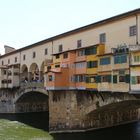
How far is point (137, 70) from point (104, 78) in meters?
5.47

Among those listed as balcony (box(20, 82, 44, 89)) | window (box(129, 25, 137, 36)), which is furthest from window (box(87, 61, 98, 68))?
balcony (box(20, 82, 44, 89))

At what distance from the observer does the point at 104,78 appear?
113 feet

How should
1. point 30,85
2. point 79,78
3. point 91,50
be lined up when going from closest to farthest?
point 91,50 < point 79,78 < point 30,85

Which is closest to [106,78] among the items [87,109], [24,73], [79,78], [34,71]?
[79,78]

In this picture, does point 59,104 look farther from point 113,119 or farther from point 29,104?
point 29,104

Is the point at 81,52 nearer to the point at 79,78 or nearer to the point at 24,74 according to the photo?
the point at 79,78

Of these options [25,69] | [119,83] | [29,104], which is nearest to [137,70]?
[119,83]

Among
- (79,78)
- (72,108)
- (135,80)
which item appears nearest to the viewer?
(135,80)

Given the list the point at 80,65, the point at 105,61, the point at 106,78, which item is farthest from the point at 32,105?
the point at 105,61

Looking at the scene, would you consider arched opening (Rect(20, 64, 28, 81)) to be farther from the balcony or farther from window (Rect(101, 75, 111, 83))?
window (Rect(101, 75, 111, 83))

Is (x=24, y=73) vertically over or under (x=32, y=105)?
over

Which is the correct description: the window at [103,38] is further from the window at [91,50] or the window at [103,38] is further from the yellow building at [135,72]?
the yellow building at [135,72]

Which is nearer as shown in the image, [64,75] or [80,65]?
[80,65]

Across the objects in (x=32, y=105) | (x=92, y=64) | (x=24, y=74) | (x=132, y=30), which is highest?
(x=132, y=30)
